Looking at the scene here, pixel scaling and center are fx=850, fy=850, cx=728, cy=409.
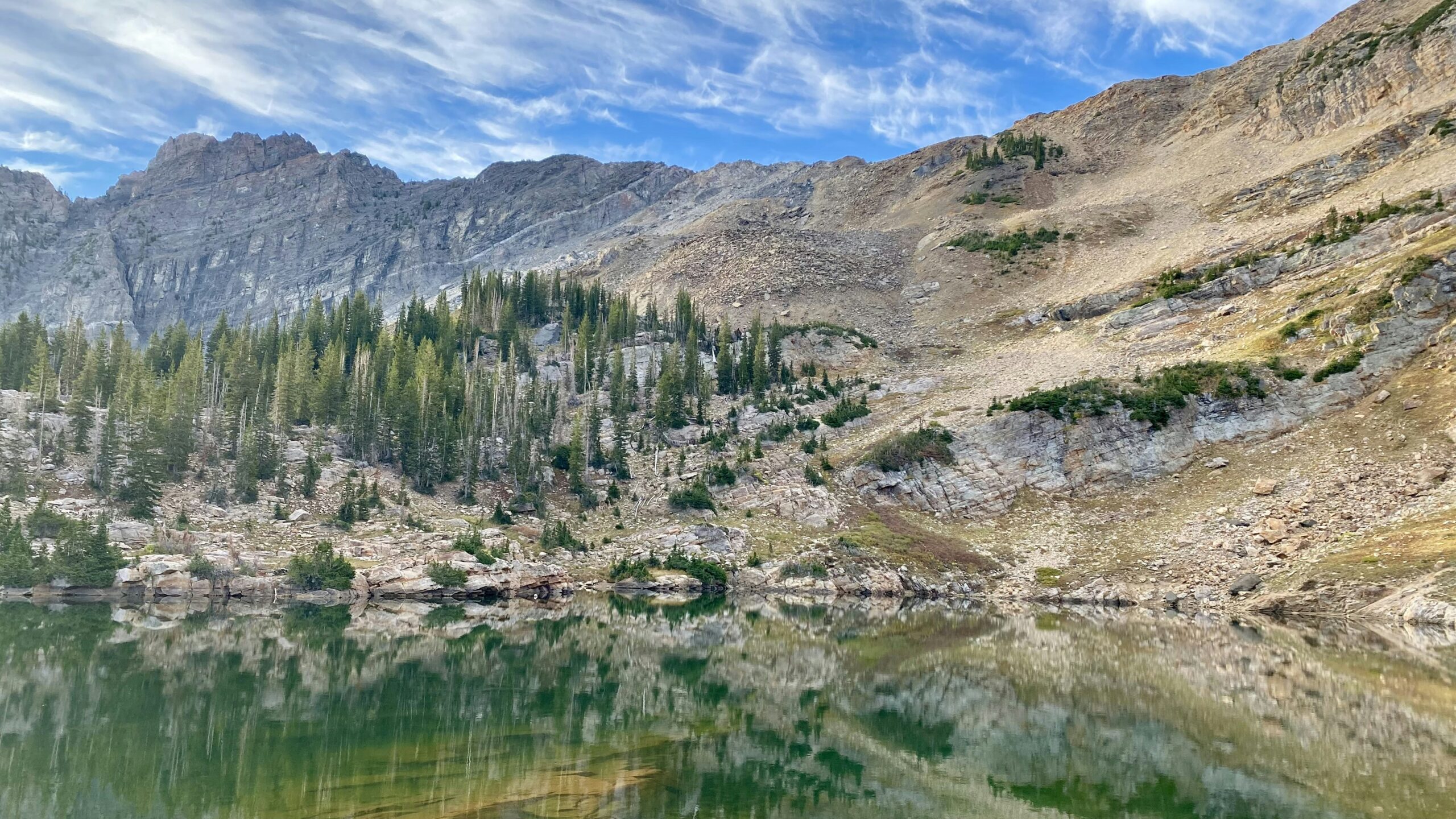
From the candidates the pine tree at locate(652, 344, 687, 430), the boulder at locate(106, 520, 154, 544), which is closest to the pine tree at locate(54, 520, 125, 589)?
the boulder at locate(106, 520, 154, 544)

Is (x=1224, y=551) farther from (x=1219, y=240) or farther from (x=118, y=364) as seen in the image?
(x=118, y=364)

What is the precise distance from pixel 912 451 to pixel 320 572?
53633 millimetres

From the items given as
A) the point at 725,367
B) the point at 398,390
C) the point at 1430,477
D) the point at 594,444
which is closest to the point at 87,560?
the point at 398,390

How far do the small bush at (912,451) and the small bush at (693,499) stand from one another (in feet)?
52.6

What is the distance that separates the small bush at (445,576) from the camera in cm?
6525

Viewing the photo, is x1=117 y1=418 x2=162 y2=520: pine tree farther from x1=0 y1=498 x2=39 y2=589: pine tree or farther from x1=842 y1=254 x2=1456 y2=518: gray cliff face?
x1=842 y1=254 x2=1456 y2=518: gray cliff face

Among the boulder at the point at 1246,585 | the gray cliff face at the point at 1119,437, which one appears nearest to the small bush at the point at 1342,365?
the gray cliff face at the point at 1119,437

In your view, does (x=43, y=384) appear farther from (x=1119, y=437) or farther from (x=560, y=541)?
(x=1119, y=437)

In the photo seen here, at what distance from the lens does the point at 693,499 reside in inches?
3221

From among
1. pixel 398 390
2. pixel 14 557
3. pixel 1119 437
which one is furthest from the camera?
pixel 398 390

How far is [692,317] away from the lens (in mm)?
127062

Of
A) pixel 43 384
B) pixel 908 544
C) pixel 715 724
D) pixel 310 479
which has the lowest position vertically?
pixel 715 724

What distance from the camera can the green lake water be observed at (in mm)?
19000

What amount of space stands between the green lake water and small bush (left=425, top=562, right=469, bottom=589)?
18.5 meters
